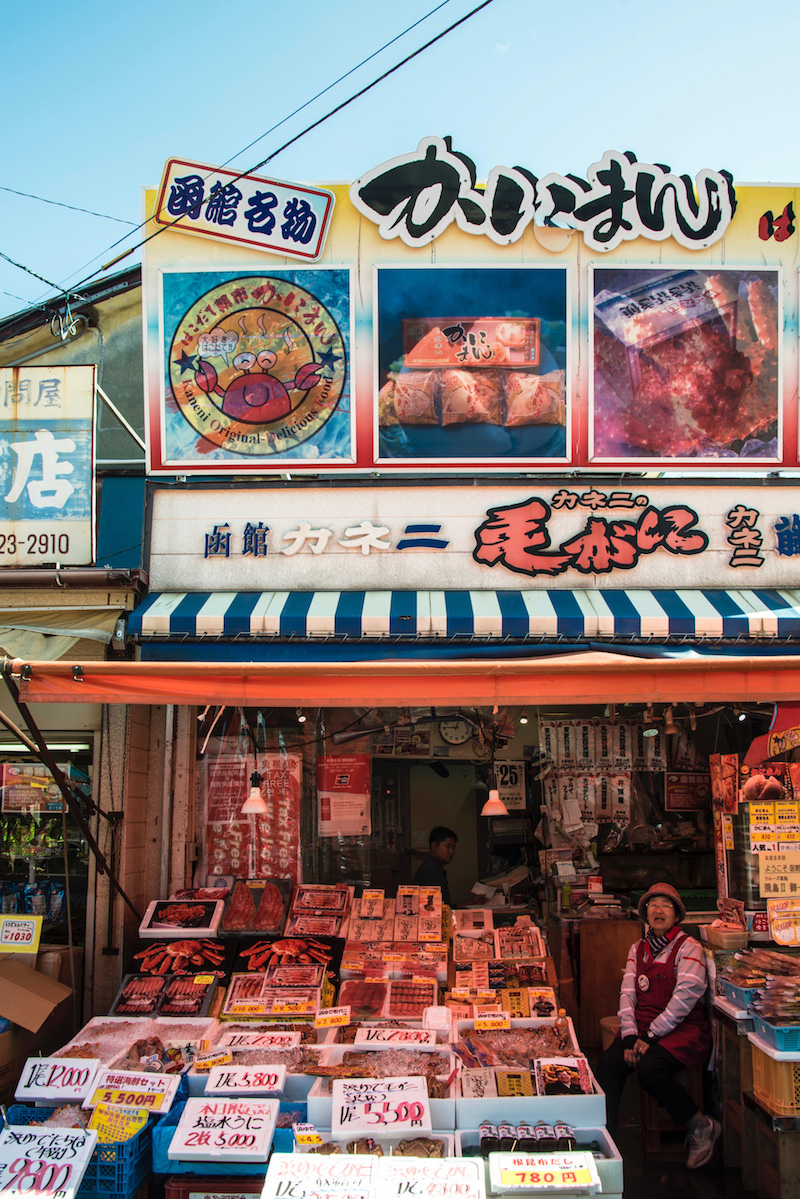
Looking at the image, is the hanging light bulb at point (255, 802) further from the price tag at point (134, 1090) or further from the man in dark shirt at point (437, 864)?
the price tag at point (134, 1090)

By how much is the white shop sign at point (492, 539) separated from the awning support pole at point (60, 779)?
2.03 m

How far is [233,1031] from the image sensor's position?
590cm

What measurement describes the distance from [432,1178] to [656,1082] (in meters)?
2.92

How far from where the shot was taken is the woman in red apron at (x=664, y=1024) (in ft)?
19.5

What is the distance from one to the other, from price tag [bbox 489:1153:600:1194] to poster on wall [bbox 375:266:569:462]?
5.27m

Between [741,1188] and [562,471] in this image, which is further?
[562,471]

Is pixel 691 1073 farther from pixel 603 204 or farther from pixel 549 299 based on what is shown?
pixel 603 204

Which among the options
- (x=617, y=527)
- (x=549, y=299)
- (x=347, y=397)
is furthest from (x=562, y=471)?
(x=347, y=397)

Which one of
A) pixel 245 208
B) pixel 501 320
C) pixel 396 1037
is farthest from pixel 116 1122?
pixel 245 208

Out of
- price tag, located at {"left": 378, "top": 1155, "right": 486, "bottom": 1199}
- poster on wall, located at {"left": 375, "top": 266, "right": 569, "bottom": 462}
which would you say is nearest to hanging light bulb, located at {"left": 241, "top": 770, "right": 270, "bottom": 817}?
poster on wall, located at {"left": 375, "top": 266, "right": 569, "bottom": 462}

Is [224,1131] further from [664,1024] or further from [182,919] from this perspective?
[664,1024]

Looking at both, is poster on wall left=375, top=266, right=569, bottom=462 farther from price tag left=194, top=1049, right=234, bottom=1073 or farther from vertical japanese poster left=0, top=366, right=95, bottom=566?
price tag left=194, top=1049, right=234, bottom=1073

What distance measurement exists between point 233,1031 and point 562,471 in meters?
5.23

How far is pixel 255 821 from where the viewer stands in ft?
25.5
